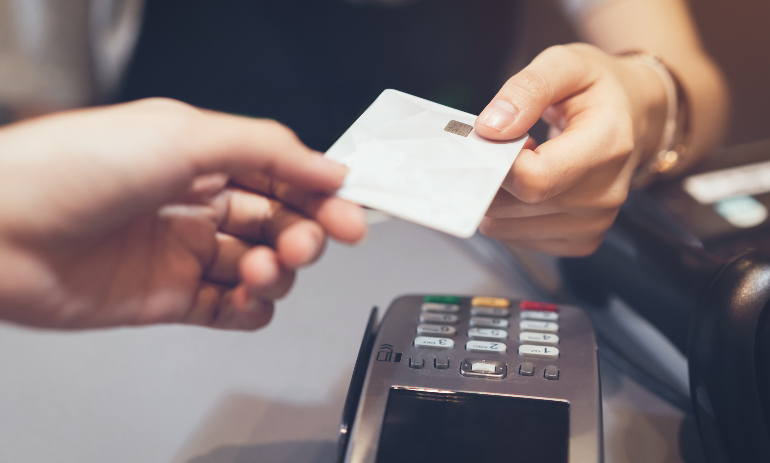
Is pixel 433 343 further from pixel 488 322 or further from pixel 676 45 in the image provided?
pixel 676 45

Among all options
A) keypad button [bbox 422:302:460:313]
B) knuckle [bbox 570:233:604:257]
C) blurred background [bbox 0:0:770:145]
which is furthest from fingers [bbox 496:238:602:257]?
blurred background [bbox 0:0:770:145]

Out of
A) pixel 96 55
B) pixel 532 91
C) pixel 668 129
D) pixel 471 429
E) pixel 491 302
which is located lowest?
pixel 471 429

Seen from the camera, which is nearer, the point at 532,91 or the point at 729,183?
the point at 532,91

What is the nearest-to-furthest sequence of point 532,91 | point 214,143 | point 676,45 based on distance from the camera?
point 214,143 → point 532,91 → point 676,45

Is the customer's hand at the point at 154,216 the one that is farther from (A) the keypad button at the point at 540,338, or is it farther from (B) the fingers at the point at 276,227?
(A) the keypad button at the point at 540,338

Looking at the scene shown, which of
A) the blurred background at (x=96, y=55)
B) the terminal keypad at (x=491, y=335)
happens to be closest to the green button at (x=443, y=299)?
the terminal keypad at (x=491, y=335)

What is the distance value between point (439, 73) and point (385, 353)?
588mm

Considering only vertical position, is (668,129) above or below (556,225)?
above

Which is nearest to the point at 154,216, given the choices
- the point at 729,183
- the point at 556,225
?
the point at 556,225

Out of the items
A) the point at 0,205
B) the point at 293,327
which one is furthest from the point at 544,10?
the point at 0,205

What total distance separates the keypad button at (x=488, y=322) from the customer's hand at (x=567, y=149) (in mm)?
77

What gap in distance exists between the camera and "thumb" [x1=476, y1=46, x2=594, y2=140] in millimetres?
310

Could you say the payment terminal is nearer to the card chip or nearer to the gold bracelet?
the card chip

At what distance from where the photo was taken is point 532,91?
0.33 meters
